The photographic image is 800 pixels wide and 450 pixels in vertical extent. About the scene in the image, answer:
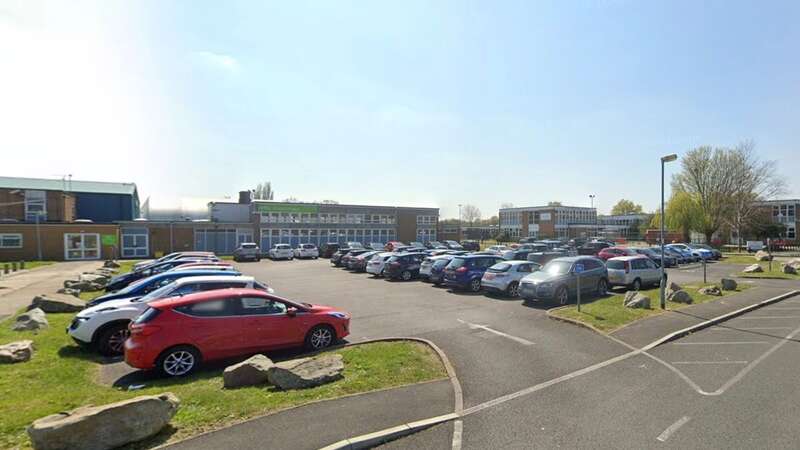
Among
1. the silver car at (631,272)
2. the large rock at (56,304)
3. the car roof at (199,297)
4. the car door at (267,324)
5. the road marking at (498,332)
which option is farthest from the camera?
the silver car at (631,272)

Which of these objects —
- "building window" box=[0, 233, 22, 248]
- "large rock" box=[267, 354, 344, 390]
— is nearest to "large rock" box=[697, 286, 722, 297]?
"large rock" box=[267, 354, 344, 390]

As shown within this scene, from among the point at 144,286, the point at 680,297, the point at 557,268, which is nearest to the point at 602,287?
the point at 557,268

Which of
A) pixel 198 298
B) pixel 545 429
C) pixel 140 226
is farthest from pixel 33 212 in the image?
pixel 545 429

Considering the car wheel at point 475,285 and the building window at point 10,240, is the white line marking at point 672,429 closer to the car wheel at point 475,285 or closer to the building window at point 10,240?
the car wheel at point 475,285

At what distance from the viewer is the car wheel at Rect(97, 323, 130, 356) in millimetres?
9484

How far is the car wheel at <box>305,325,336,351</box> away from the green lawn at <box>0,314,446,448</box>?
714 millimetres

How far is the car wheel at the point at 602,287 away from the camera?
1667cm

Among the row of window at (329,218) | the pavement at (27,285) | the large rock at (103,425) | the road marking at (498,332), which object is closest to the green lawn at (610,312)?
the road marking at (498,332)

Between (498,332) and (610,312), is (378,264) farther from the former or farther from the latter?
(498,332)

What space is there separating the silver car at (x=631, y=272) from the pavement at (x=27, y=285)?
70.8 ft

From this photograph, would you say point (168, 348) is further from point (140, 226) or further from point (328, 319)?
point (140, 226)

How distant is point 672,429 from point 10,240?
1813 inches

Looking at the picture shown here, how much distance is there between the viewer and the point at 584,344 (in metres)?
9.52

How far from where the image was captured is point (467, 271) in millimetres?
18656
